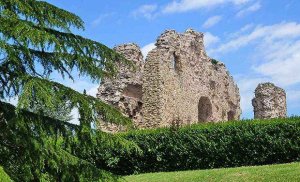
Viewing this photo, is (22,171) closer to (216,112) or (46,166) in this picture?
(46,166)

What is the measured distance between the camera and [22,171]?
24.0ft

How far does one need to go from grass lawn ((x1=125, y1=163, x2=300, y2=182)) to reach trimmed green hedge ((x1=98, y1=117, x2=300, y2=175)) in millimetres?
1941

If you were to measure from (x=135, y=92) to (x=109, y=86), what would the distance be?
1.43 meters

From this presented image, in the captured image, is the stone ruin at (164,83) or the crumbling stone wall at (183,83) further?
the crumbling stone wall at (183,83)

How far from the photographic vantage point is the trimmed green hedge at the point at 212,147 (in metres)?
18.0

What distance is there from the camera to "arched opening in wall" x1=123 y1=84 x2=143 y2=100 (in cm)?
2514

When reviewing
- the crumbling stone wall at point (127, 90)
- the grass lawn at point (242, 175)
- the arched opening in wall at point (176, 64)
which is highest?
the arched opening in wall at point (176, 64)

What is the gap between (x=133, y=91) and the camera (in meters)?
25.5

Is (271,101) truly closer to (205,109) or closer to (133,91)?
(205,109)

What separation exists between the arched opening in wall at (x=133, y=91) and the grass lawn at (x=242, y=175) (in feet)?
28.0

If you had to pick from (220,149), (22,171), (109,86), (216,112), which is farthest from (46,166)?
(216,112)

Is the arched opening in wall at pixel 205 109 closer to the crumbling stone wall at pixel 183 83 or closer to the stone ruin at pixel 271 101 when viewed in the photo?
the crumbling stone wall at pixel 183 83

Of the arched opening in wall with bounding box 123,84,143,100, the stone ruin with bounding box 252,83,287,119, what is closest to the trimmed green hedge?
the arched opening in wall with bounding box 123,84,143,100

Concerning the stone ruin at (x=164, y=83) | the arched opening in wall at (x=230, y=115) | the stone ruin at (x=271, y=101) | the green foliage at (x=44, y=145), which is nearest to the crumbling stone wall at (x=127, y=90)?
the stone ruin at (x=164, y=83)
